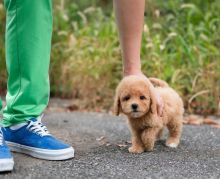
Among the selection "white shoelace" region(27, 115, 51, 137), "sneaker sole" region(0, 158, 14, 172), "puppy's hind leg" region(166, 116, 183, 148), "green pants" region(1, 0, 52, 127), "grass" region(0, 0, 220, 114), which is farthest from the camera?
"grass" region(0, 0, 220, 114)

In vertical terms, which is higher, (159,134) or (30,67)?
(30,67)

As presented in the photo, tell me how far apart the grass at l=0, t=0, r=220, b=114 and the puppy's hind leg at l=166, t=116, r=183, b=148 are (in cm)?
202

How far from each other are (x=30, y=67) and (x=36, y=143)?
44 centimetres

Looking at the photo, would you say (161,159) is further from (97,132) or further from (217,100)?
(217,100)

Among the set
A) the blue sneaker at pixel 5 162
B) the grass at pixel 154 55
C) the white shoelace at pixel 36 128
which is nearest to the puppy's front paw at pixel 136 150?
the white shoelace at pixel 36 128

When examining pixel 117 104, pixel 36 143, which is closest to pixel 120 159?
pixel 117 104

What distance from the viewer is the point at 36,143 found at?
10.2 feet

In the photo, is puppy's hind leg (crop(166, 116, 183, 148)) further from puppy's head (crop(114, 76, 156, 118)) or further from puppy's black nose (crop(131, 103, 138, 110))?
puppy's black nose (crop(131, 103, 138, 110))

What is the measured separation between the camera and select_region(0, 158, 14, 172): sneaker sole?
9.09 ft

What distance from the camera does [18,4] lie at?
118 inches

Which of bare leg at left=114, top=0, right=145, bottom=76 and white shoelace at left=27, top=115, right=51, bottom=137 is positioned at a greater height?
bare leg at left=114, top=0, right=145, bottom=76

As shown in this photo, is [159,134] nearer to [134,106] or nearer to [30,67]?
[134,106]

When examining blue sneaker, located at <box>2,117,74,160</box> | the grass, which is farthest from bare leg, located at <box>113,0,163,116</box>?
the grass

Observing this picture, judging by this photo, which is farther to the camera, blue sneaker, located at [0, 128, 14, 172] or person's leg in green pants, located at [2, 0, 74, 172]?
person's leg in green pants, located at [2, 0, 74, 172]
